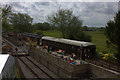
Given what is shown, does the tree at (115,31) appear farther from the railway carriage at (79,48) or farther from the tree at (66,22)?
the tree at (66,22)

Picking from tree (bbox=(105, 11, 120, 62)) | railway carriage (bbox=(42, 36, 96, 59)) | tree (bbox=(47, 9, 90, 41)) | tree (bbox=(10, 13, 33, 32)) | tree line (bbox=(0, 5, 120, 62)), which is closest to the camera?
tree line (bbox=(0, 5, 120, 62))

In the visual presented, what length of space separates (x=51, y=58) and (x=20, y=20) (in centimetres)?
4694

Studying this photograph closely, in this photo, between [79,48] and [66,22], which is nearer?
[79,48]

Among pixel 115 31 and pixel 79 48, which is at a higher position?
pixel 115 31

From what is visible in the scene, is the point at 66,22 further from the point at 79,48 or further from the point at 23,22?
the point at 23,22

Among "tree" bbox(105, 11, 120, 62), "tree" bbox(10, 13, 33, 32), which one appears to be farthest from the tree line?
"tree" bbox(10, 13, 33, 32)

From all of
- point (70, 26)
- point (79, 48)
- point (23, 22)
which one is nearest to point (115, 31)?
point (79, 48)

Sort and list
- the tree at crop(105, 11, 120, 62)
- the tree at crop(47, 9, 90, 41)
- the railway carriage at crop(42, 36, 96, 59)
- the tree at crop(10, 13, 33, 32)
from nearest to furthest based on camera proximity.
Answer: the tree at crop(105, 11, 120, 62), the railway carriage at crop(42, 36, 96, 59), the tree at crop(47, 9, 90, 41), the tree at crop(10, 13, 33, 32)

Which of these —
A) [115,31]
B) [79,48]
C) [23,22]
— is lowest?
[79,48]

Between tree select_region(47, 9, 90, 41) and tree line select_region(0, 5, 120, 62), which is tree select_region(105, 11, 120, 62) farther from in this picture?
tree select_region(47, 9, 90, 41)

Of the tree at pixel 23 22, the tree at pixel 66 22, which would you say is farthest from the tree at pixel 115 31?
the tree at pixel 23 22

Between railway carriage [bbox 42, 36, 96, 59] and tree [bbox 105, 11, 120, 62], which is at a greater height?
tree [bbox 105, 11, 120, 62]

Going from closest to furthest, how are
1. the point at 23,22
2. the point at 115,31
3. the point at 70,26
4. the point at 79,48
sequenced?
the point at 115,31 → the point at 79,48 → the point at 70,26 → the point at 23,22

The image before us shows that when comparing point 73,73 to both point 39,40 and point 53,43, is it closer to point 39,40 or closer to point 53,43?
point 53,43
